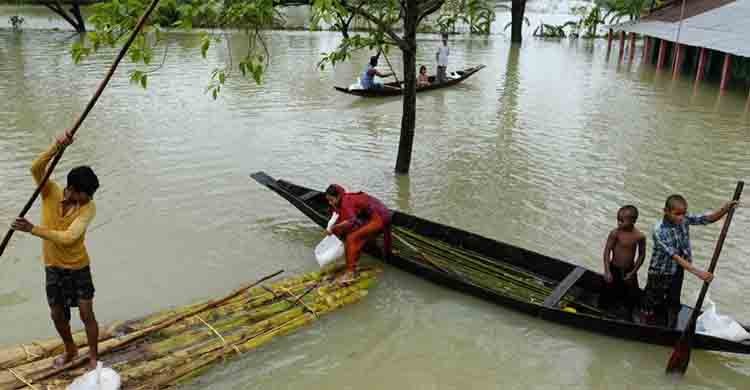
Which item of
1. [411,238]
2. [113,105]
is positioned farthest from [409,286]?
[113,105]

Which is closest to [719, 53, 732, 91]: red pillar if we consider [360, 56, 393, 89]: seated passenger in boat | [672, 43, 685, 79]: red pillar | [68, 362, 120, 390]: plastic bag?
[672, 43, 685, 79]: red pillar

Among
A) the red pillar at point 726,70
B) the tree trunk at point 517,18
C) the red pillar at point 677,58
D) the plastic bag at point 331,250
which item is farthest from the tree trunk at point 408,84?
the tree trunk at point 517,18

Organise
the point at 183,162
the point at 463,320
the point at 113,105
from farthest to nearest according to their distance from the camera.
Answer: the point at 113,105 < the point at 183,162 < the point at 463,320

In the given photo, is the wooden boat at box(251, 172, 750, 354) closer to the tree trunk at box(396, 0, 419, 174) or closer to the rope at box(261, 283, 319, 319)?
the rope at box(261, 283, 319, 319)

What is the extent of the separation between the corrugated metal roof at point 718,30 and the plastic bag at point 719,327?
510 inches

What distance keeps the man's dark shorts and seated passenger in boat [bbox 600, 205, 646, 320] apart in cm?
460

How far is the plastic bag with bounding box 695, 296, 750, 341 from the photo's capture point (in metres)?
4.88

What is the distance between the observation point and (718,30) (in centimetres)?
1850

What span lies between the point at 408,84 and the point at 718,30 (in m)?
14.1

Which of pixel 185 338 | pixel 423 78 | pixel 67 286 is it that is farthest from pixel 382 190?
pixel 423 78

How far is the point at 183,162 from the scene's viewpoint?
34.7 ft

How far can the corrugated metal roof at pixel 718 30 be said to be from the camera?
1669 cm

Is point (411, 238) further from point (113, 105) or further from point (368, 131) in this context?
point (113, 105)

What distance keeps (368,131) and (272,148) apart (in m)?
2.46
